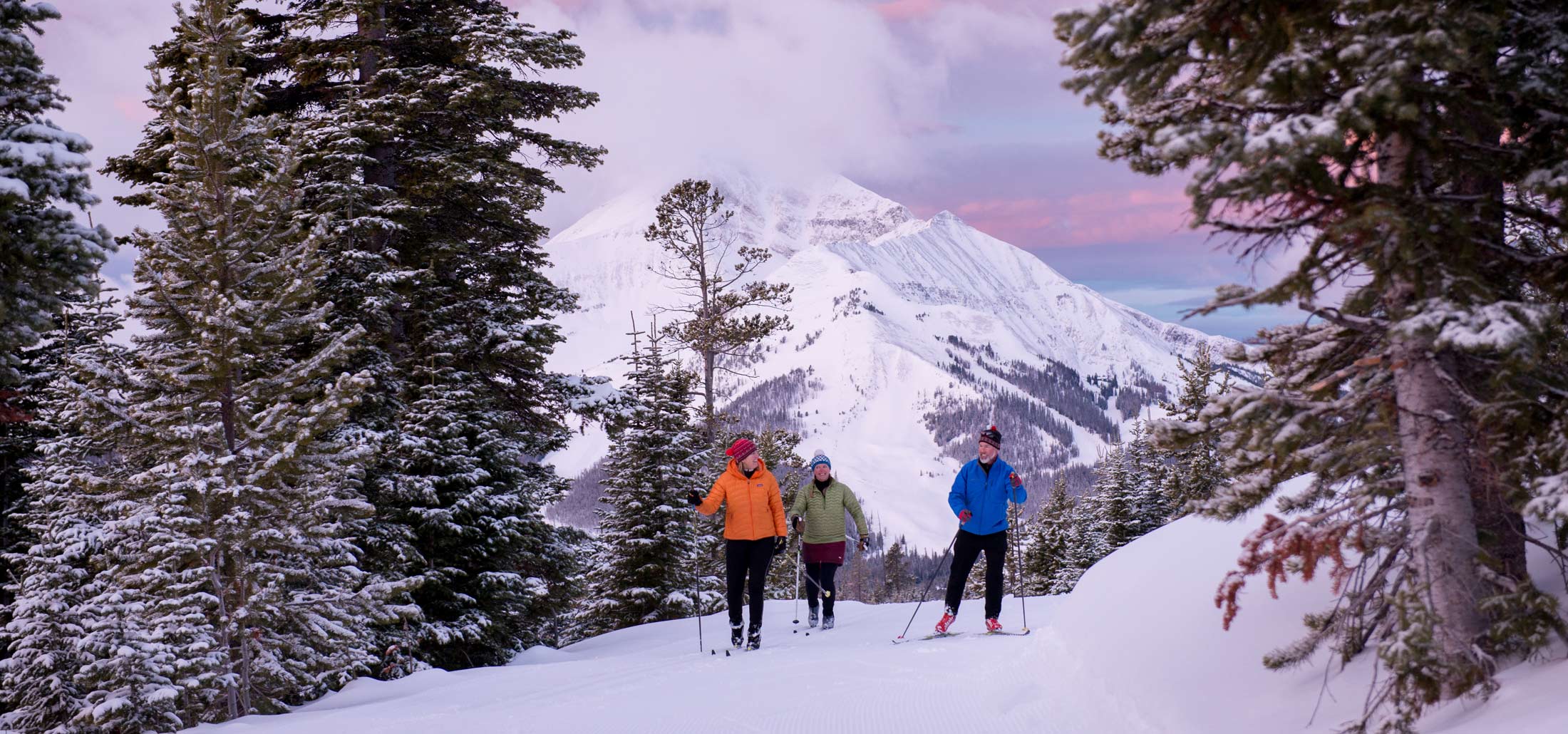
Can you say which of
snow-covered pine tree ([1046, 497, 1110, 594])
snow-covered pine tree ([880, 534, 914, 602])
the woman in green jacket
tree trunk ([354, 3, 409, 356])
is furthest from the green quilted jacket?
snow-covered pine tree ([880, 534, 914, 602])

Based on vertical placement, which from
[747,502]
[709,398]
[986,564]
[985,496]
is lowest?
[986,564]

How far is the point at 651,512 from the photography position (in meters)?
22.4

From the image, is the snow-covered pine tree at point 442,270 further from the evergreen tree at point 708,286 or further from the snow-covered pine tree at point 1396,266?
the snow-covered pine tree at point 1396,266

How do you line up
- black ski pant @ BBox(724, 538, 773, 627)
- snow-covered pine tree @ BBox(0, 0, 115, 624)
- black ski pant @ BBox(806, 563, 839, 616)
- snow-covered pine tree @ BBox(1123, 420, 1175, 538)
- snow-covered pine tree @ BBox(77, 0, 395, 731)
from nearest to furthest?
snow-covered pine tree @ BBox(0, 0, 115, 624), snow-covered pine tree @ BBox(77, 0, 395, 731), black ski pant @ BBox(724, 538, 773, 627), black ski pant @ BBox(806, 563, 839, 616), snow-covered pine tree @ BBox(1123, 420, 1175, 538)

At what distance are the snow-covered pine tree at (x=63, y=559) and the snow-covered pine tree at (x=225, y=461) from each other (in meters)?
0.35

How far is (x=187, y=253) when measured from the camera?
988 cm

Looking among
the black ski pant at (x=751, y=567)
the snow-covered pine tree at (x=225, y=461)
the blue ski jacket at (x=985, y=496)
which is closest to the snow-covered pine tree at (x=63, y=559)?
the snow-covered pine tree at (x=225, y=461)

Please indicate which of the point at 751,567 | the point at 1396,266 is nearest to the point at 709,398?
the point at 751,567

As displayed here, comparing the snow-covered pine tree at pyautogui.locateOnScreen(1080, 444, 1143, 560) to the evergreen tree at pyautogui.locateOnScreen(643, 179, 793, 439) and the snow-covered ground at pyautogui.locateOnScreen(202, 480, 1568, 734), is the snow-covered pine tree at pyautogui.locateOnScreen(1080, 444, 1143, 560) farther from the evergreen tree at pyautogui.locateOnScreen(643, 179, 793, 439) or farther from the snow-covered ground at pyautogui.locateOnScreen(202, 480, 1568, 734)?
the snow-covered ground at pyautogui.locateOnScreen(202, 480, 1568, 734)

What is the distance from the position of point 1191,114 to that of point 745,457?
6.71 m

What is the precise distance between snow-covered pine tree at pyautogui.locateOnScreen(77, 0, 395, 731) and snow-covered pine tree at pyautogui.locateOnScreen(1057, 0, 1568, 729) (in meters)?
Result: 8.70

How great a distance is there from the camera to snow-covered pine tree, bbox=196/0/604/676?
13156 mm

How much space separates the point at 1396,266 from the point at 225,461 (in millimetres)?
10025

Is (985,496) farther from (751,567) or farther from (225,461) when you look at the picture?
(225,461)
